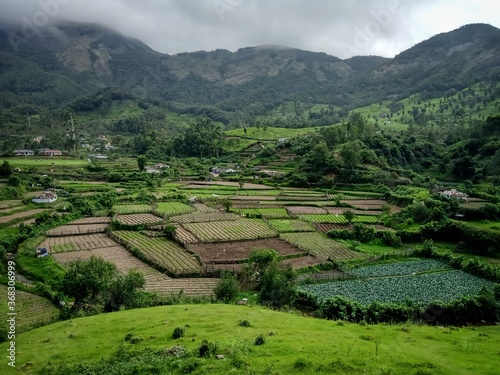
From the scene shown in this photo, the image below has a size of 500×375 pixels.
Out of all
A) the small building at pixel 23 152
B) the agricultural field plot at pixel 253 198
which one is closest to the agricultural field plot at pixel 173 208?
the agricultural field plot at pixel 253 198

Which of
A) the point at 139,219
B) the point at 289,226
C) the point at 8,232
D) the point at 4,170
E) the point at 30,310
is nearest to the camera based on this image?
the point at 30,310

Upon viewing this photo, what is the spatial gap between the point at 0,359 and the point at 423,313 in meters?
34.5

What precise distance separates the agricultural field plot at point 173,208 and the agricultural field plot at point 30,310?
34.7 meters

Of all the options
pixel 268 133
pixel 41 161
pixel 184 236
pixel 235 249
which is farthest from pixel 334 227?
pixel 268 133

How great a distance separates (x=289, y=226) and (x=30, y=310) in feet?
138

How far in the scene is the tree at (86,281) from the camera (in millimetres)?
34719

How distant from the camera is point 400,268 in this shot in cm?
5328

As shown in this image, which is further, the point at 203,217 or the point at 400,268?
the point at 203,217

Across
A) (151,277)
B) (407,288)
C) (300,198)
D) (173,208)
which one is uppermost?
(300,198)

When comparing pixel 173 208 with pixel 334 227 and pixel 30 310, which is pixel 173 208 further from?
pixel 30 310

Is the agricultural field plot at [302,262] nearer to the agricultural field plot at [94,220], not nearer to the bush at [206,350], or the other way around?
the bush at [206,350]

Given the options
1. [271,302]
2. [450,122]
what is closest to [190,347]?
[271,302]

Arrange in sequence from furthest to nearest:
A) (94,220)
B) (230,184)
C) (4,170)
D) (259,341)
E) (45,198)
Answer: (230,184), (4,170), (45,198), (94,220), (259,341)

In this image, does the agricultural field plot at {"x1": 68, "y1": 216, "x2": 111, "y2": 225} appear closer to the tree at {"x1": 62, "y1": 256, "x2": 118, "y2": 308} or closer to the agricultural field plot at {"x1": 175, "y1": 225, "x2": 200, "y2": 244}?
the agricultural field plot at {"x1": 175, "y1": 225, "x2": 200, "y2": 244}
